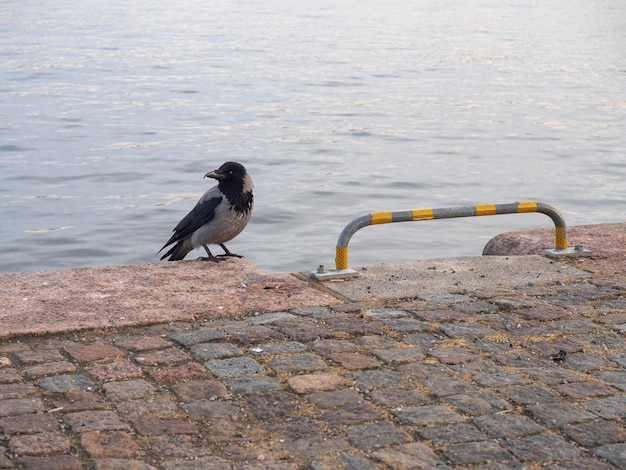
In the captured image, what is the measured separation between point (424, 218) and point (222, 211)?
153 centimetres

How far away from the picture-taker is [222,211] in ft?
25.9

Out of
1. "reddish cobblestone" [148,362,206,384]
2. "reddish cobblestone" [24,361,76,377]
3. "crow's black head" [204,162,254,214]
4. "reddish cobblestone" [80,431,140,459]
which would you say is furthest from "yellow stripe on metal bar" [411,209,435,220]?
"reddish cobblestone" [80,431,140,459]

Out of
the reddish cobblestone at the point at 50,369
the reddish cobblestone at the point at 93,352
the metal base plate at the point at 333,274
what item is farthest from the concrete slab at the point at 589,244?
the reddish cobblestone at the point at 50,369

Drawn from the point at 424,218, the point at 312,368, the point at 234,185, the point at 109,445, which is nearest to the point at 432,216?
the point at 424,218

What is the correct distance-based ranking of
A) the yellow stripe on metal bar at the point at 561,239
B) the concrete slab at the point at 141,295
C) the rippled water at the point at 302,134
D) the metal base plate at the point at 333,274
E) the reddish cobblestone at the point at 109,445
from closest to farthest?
the reddish cobblestone at the point at 109,445 → the concrete slab at the point at 141,295 → the metal base plate at the point at 333,274 → the yellow stripe on metal bar at the point at 561,239 → the rippled water at the point at 302,134

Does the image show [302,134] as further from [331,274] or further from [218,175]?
[331,274]

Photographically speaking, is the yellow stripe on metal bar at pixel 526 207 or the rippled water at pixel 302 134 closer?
the yellow stripe on metal bar at pixel 526 207

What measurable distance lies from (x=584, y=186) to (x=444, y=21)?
106 ft

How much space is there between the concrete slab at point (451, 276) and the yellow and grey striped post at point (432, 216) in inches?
7.5

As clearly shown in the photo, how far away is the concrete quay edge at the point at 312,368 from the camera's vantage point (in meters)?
4.45

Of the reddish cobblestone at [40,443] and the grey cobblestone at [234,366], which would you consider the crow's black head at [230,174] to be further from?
the reddish cobblestone at [40,443]

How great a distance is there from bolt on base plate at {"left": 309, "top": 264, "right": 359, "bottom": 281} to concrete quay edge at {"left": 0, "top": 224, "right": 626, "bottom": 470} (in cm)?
8

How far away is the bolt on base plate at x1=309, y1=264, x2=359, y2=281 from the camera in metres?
6.99

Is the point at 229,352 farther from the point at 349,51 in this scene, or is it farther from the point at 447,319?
the point at 349,51
